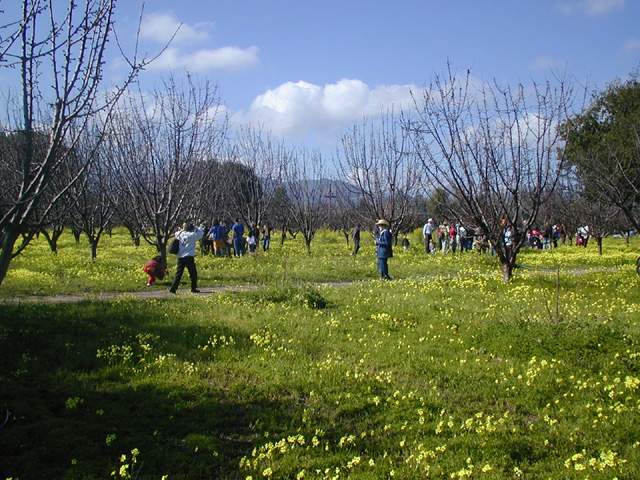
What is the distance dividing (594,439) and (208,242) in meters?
26.0

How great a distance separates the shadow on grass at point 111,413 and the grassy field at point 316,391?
0.02 meters

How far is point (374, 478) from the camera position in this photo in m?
4.24

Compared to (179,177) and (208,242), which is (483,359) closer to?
(179,177)

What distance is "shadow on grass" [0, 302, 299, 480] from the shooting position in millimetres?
4547

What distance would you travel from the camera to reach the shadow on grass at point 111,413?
14.9ft

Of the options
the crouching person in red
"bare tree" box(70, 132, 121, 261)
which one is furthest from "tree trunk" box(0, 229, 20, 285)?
"bare tree" box(70, 132, 121, 261)

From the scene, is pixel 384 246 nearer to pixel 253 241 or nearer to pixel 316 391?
pixel 316 391

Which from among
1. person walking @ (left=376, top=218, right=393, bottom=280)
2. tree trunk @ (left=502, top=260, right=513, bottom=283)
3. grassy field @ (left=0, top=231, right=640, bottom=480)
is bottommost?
grassy field @ (left=0, top=231, right=640, bottom=480)

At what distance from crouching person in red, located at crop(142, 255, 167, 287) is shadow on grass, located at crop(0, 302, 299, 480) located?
7.31m

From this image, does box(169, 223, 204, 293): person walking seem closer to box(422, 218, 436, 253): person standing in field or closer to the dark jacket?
the dark jacket

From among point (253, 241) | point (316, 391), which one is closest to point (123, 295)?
point (316, 391)

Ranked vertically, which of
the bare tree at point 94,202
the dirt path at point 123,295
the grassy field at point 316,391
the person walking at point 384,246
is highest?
the bare tree at point 94,202

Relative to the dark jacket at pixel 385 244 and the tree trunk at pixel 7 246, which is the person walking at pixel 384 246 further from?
the tree trunk at pixel 7 246

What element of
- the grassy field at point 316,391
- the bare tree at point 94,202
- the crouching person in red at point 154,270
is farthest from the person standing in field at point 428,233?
the grassy field at point 316,391
